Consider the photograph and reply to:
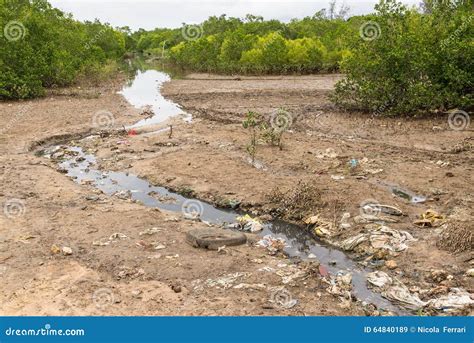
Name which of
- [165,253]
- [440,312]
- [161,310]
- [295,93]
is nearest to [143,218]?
[165,253]

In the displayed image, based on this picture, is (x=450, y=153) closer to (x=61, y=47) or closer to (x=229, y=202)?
(x=229, y=202)

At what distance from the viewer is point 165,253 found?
6.08 meters

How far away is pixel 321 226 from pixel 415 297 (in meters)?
2.14

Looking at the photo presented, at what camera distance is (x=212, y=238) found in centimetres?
635

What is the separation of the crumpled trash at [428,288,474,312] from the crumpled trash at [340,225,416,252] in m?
1.15

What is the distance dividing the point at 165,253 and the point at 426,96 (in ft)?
34.9

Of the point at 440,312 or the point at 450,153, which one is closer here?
the point at 440,312

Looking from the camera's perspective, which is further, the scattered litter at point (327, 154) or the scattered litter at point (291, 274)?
the scattered litter at point (327, 154)

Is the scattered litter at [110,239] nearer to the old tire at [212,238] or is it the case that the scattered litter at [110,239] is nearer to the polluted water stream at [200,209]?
the old tire at [212,238]

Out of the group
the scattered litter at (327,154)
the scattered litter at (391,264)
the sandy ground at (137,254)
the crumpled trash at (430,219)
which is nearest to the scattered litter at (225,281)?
Result: the sandy ground at (137,254)

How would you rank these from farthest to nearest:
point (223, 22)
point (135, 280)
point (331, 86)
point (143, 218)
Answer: point (223, 22), point (331, 86), point (143, 218), point (135, 280)

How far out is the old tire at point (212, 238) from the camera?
6285mm

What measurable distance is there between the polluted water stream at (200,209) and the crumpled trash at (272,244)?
5.7 inches

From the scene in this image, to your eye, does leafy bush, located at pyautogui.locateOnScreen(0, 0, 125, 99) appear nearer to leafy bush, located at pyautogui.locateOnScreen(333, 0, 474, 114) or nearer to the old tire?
leafy bush, located at pyautogui.locateOnScreen(333, 0, 474, 114)
